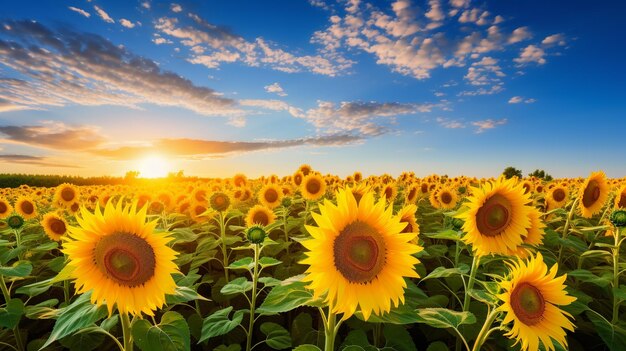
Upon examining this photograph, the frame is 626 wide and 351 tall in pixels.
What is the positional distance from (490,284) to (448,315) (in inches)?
13.9

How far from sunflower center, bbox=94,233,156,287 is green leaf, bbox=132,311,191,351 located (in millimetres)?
308

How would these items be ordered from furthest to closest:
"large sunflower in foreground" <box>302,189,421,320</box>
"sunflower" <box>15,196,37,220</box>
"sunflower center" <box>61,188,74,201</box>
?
"sunflower center" <box>61,188,74,201</box>
"sunflower" <box>15,196,37,220</box>
"large sunflower in foreground" <box>302,189,421,320</box>

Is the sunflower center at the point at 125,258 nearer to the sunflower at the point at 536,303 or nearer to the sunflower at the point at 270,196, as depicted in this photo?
the sunflower at the point at 536,303

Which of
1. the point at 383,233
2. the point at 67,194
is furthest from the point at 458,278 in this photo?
the point at 67,194

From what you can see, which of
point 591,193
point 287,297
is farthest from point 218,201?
point 591,193

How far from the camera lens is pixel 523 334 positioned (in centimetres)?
236

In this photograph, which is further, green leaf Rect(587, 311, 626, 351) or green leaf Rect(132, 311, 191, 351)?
green leaf Rect(587, 311, 626, 351)

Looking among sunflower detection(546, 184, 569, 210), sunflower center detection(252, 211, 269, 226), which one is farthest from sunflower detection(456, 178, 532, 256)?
sunflower detection(546, 184, 569, 210)

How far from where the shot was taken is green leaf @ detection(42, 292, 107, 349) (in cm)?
222

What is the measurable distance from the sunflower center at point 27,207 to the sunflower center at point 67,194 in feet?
2.78

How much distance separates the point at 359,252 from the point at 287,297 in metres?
0.53

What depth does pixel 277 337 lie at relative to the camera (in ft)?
11.1

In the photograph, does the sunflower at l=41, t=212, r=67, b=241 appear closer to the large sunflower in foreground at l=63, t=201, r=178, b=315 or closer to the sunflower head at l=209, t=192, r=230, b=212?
the sunflower head at l=209, t=192, r=230, b=212

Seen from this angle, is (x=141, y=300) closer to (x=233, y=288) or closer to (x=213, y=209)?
(x=233, y=288)
